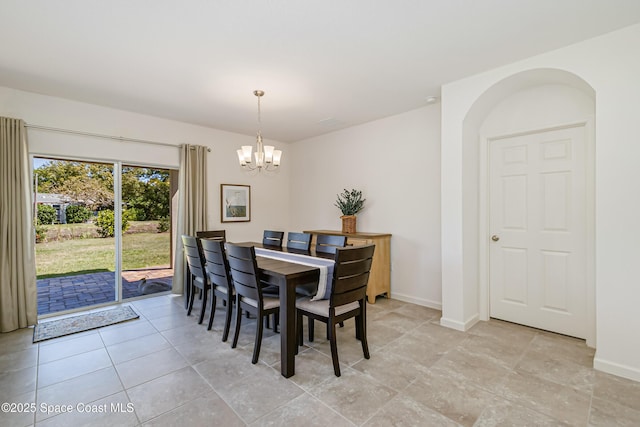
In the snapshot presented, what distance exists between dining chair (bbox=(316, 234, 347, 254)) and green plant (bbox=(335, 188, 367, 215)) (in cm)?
110

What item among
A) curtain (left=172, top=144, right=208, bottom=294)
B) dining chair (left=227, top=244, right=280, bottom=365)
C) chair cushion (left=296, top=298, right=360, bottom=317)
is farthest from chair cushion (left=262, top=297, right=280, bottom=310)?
curtain (left=172, top=144, right=208, bottom=294)

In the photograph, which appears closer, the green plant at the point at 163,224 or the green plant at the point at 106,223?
the green plant at the point at 106,223

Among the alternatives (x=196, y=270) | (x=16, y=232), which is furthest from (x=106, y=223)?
(x=196, y=270)

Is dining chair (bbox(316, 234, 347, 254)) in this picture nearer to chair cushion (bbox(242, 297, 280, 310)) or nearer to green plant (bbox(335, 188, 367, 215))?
chair cushion (bbox(242, 297, 280, 310))

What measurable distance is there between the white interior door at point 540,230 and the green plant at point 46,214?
5.29 meters

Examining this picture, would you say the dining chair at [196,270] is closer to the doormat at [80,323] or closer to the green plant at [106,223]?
the doormat at [80,323]

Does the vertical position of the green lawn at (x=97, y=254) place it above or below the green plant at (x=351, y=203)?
below

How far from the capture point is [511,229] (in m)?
3.24

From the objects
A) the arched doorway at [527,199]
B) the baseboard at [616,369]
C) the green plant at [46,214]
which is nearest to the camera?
the baseboard at [616,369]

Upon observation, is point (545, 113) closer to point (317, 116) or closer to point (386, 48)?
point (386, 48)

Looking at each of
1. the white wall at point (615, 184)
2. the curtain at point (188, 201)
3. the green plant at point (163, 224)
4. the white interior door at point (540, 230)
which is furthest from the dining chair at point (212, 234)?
the white wall at point (615, 184)

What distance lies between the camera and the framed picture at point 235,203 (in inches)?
195

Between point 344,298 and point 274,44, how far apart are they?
2.15m

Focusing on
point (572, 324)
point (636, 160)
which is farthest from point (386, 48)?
point (572, 324)
